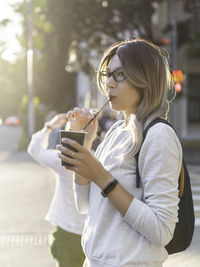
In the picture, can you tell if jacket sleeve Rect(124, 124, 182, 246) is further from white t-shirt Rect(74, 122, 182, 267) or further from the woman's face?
the woman's face

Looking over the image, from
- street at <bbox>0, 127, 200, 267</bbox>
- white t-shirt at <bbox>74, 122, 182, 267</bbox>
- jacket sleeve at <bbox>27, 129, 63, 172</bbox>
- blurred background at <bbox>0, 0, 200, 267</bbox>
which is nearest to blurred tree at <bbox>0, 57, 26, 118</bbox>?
blurred background at <bbox>0, 0, 200, 267</bbox>

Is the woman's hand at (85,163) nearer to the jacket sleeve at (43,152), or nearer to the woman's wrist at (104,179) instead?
the woman's wrist at (104,179)

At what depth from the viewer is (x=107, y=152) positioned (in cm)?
188

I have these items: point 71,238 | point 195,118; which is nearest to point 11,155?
point 195,118

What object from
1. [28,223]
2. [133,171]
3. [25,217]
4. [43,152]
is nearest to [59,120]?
[43,152]

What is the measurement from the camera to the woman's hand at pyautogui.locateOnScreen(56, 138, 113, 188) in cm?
164

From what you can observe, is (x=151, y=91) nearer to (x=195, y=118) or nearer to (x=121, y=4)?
(x=121, y=4)

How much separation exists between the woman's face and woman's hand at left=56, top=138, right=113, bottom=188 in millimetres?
269

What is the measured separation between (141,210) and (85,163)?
0.82ft

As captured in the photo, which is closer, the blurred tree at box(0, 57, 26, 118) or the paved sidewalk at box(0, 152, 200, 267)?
the paved sidewalk at box(0, 152, 200, 267)

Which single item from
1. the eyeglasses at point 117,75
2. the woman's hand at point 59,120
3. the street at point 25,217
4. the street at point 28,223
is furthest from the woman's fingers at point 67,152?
the street at point 25,217

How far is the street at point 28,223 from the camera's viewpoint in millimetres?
5242

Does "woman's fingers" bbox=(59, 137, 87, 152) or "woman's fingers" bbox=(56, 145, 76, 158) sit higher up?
"woman's fingers" bbox=(59, 137, 87, 152)

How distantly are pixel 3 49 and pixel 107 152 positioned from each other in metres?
48.8
